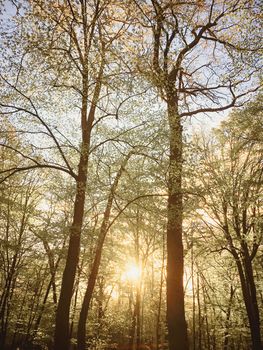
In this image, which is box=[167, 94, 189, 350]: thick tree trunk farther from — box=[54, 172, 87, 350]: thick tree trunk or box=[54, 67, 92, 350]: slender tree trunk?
box=[54, 172, 87, 350]: thick tree trunk

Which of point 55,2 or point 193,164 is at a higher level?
point 55,2

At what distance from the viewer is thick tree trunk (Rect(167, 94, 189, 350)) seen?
7523 mm

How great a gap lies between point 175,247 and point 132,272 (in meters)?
18.4

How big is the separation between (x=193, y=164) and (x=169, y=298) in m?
3.91

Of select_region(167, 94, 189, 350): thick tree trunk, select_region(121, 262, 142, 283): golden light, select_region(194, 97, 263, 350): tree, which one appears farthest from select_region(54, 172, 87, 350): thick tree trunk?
select_region(121, 262, 142, 283): golden light

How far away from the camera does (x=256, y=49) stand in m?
7.77

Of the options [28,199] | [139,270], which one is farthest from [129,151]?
[139,270]

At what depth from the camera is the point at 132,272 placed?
2558cm

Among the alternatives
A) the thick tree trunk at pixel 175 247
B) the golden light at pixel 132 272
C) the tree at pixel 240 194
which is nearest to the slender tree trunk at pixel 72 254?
the thick tree trunk at pixel 175 247

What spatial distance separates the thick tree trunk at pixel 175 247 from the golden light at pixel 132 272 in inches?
611

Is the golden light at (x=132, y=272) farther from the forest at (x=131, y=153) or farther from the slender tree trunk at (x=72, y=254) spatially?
the slender tree trunk at (x=72, y=254)

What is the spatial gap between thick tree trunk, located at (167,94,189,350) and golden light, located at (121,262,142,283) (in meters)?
15.5

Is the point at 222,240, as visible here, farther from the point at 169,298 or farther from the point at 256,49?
the point at 256,49

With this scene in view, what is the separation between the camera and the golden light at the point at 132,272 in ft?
76.9
